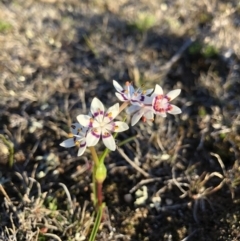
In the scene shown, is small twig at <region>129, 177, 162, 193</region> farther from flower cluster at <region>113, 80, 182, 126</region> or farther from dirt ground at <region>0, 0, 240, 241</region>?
flower cluster at <region>113, 80, 182, 126</region>

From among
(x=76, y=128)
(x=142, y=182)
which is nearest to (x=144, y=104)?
(x=76, y=128)

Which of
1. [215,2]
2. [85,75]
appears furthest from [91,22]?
[215,2]

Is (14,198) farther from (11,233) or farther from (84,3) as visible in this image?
(84,3)

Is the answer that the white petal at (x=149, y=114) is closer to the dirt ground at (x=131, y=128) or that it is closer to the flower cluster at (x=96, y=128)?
the flower cluster at (x=96, y=128)

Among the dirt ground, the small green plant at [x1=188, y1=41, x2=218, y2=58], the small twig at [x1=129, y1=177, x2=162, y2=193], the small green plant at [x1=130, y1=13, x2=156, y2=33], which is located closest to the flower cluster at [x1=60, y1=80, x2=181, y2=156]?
the dirt ground

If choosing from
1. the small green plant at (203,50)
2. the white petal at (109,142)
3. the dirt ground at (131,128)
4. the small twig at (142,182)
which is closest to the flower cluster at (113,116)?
the white petal at (109,142)

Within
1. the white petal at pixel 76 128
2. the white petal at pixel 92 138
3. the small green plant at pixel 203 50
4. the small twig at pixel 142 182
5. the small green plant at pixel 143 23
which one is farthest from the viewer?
the small green plant at pixel 143 23

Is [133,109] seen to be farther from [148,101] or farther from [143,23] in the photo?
[143,23]
